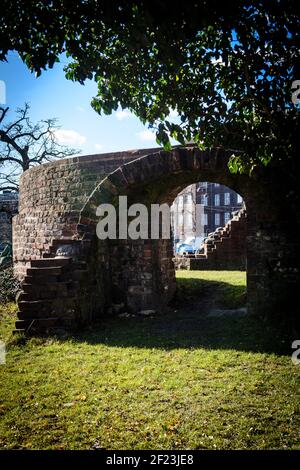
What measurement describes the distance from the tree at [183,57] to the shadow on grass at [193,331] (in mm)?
2617

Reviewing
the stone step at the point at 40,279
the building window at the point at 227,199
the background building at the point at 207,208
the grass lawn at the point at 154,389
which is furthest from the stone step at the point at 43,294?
the building window at the point at 227,199

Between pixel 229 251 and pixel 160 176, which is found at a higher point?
pixel 160 176

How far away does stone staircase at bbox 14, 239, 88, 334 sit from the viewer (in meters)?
6.02

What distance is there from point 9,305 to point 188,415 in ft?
22.1

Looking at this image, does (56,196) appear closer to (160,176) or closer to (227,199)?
(160,176)

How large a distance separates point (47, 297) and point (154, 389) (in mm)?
3055

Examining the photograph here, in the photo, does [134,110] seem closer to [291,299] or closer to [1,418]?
[1,418]

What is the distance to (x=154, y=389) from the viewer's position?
3.80 m

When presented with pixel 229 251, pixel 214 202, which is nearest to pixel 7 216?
pixel 229 251

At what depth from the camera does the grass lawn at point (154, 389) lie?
2877 mm

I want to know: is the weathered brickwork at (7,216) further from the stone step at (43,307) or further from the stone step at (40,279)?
the stone step at (43,307)

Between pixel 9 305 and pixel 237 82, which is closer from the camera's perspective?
pixel 237 82
